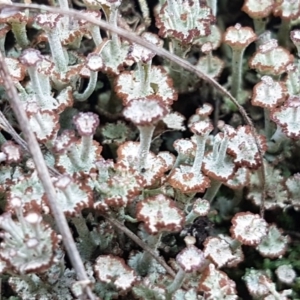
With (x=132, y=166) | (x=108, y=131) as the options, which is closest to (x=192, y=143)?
(x=132, y=166)

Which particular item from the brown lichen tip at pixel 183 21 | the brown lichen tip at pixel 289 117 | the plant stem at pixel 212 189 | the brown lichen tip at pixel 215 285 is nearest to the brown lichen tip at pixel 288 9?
the brown lichen tip at pixel 183 21

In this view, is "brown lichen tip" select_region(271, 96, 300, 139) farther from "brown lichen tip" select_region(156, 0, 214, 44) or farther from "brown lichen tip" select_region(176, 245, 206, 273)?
"brown lichen tip" select_region(176, 245, 206, 273)

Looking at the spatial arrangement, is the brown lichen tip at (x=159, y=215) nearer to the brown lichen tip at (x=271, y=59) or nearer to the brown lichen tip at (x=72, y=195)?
the brown lichen tip at (x=72, y=195)

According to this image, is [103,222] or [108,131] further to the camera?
[108,131]

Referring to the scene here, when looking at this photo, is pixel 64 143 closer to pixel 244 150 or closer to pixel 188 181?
pixel 188 181

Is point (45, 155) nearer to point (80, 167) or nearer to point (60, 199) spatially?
point (80, 167)

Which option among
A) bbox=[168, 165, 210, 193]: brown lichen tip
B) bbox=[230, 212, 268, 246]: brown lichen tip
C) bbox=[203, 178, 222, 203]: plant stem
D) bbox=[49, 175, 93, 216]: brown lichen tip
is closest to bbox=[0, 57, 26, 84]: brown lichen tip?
bbox=[49, 175, 93, 216]: brown lichen tip
